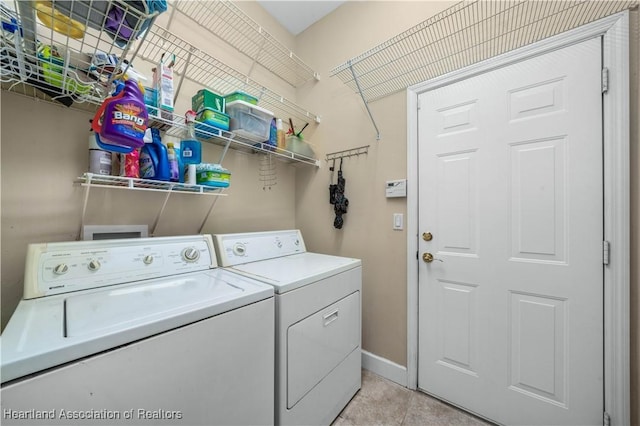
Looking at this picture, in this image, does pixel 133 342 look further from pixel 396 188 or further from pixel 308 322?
pixel 396 188

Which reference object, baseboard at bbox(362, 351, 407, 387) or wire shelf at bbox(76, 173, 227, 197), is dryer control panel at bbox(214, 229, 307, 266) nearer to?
wire shelf at bbox(76, 173, 227, 197)

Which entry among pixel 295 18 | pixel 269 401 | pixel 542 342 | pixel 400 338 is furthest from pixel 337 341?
pixel 295 18

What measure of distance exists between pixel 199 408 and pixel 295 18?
9.46 ft

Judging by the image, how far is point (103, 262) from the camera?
1.08m

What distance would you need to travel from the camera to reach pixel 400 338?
1.84 meters

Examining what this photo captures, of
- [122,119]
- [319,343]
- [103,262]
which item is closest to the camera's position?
[122,119]

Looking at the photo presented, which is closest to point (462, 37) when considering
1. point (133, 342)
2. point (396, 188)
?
point (396, 188)

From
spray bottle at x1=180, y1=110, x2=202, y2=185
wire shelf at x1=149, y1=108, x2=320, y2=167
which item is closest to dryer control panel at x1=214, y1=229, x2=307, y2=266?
spray bottle at x1=180, y1=110, x2=202, y2=185

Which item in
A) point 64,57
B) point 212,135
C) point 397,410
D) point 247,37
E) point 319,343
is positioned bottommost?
point 397,410

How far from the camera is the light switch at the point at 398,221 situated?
72.2 inches

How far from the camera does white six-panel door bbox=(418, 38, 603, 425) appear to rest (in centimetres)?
125

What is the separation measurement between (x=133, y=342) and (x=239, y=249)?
888 millimetres

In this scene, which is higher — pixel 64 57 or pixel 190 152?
pixel 64 57

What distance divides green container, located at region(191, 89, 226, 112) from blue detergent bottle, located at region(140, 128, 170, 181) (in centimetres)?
36
